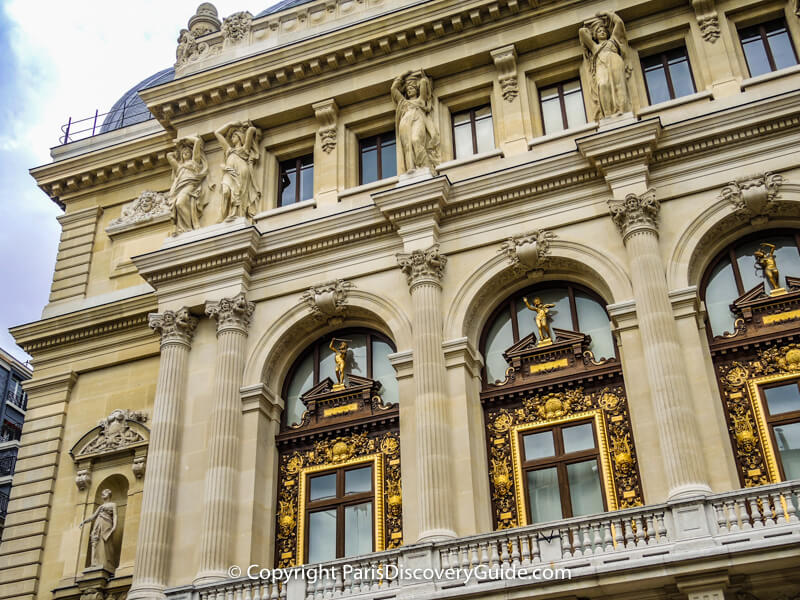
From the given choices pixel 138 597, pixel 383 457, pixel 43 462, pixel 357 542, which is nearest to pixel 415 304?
pixel 383 457

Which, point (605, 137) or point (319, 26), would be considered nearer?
point (605, 137)

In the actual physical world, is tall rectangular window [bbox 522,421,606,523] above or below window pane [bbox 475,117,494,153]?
below

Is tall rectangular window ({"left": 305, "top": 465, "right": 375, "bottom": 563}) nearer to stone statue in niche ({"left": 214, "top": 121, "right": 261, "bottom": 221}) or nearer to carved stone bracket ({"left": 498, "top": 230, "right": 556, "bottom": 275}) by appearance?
carved stone bracket ({"left": 498, "top": 230, "right": 556, "bottom": 275})

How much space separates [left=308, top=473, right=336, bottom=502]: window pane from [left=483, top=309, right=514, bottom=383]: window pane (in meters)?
4.32

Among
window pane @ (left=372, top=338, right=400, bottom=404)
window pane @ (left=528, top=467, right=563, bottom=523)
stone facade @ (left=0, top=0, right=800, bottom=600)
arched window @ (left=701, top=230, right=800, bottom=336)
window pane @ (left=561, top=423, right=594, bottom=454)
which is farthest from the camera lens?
window pane @ (left=372, top=338, right=400, bottom=404)

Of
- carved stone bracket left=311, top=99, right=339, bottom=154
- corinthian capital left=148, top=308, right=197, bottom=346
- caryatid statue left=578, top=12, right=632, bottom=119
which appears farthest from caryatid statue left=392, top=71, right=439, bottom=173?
corinthian capital left=148, top=308, right=197, bottom=346

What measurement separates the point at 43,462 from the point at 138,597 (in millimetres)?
7492

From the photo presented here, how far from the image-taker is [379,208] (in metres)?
25.8

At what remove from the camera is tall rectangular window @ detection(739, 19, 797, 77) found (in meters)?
25.4

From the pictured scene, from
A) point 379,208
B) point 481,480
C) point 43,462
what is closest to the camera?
point 481,480

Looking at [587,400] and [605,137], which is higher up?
[605,137]

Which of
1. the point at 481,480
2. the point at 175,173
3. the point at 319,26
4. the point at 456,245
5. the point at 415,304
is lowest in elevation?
the point at 481,480

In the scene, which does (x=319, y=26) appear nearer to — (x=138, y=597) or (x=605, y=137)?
(x=605, y=137)
